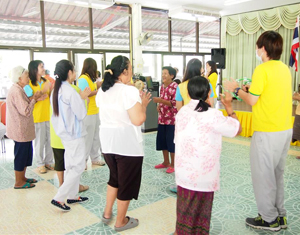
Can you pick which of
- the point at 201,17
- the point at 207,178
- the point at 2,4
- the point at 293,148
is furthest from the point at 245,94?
the point at 201,17

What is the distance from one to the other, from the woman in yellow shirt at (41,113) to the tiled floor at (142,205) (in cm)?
20

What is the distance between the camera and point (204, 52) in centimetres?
984

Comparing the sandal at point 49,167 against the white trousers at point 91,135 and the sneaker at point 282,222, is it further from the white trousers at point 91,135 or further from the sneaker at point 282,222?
the sneaker at point 282,222

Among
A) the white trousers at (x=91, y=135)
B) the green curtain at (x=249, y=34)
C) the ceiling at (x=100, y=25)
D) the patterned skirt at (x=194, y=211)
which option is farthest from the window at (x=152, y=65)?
the patterned skirt at (x=194, y=211)

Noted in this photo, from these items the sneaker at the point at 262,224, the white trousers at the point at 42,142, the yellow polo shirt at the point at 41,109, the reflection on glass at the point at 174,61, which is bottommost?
the sneaker at the point at 262,224

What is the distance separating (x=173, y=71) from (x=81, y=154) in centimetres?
162

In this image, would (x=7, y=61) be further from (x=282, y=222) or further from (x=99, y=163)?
(x=282, y=222)

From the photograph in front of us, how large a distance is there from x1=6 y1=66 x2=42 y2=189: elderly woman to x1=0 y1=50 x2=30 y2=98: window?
144 inches

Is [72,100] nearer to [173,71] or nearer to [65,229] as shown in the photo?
[65,229]

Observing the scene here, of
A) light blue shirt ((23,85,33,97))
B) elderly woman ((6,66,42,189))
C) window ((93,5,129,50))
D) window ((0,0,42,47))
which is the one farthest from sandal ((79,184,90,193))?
window ((93,5,129,50))

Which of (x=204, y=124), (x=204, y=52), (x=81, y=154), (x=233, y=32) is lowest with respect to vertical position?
(x=81, y=154)

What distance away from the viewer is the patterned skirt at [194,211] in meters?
1.82

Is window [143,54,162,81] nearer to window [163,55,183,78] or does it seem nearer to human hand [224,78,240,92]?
window [163,55,183,78]

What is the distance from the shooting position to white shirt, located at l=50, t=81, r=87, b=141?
248cm
